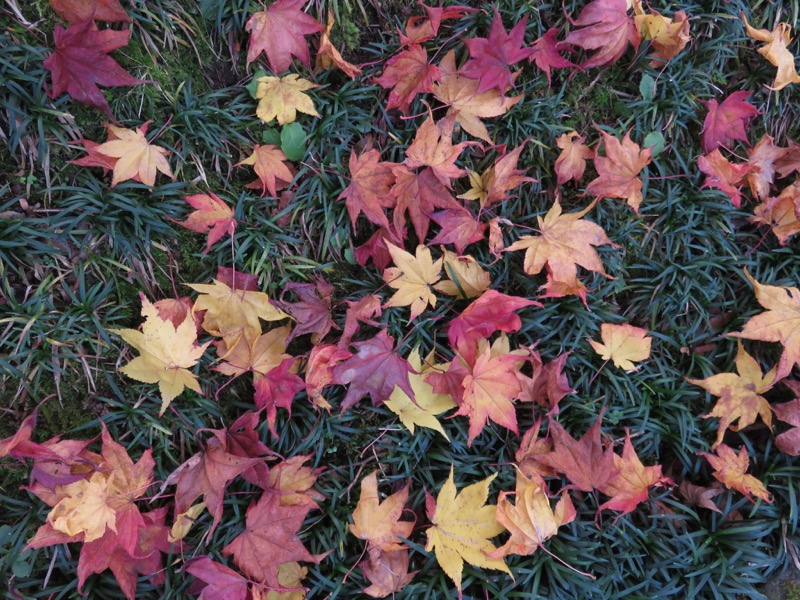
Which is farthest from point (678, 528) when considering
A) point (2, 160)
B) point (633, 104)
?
point (2, 160)

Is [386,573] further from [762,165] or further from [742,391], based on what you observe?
[762,165]

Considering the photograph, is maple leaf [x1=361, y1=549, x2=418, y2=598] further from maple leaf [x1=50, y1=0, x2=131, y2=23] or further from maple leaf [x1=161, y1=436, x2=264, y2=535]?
maple leaf [x1=50, y1=0, x2=131, y2=23]

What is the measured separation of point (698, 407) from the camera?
2.16 metres

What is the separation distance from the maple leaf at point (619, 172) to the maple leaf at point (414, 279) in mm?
730

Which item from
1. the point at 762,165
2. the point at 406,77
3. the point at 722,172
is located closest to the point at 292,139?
the point at 406,77

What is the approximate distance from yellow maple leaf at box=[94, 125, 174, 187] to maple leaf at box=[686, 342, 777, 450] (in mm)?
2209

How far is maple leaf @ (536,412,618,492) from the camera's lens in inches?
76.2

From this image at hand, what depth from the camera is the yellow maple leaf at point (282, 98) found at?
6.46 ft

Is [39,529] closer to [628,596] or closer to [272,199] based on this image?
[272,199]

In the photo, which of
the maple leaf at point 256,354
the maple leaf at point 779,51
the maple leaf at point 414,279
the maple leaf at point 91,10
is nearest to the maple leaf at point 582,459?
the maple leaf at point 414,279

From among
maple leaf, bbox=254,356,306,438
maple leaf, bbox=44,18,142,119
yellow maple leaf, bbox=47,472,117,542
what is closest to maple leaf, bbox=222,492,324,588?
maple leaf, bbox=254,356,306,438

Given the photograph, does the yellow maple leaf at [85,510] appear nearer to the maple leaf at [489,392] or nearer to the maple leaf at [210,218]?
the maple leaf at [210,218]

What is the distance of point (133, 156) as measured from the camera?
5.97 ft

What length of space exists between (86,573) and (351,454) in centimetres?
93
